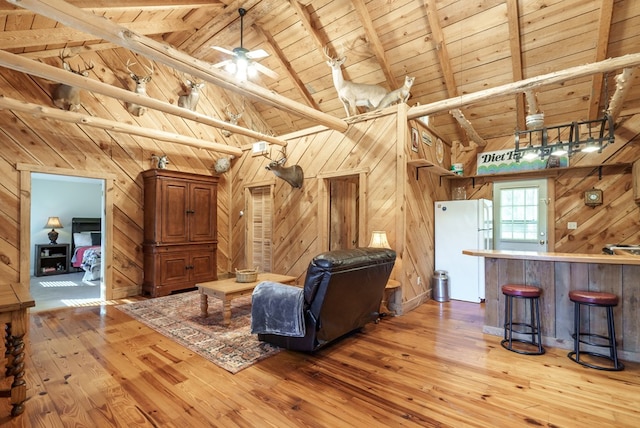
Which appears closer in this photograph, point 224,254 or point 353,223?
point 353,223

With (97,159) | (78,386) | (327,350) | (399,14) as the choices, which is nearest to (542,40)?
(399,14)

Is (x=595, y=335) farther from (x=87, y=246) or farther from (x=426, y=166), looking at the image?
(x=87, y=246)

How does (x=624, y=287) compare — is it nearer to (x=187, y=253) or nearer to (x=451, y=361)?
(x=451, y=361)

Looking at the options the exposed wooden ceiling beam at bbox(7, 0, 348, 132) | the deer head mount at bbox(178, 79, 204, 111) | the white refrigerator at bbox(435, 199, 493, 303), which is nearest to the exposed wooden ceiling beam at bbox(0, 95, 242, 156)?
the deer head mount at bbox(178, 79, 204, 111)

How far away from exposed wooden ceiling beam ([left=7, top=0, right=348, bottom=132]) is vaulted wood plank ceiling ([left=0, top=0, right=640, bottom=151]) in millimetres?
423

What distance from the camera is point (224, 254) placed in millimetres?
6926

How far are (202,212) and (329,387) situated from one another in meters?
4.48

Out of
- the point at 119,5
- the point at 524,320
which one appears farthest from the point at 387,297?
the point at 119,5

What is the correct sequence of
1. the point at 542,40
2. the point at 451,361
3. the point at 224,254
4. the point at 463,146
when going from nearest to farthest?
the point at 451,361 < the point at 542,40 < the point at 463,146 < the point at 224,254

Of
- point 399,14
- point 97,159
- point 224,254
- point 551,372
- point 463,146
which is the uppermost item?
point 399,14

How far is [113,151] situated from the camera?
537 cm

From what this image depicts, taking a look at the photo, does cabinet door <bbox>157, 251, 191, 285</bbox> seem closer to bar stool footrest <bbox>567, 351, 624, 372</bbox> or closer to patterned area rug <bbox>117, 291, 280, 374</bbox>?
patterned area rug <bbox>117, 291, 280, 374</bbox>

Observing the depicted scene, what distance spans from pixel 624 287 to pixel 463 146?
3.91 metres

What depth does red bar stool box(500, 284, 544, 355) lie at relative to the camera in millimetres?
3113
